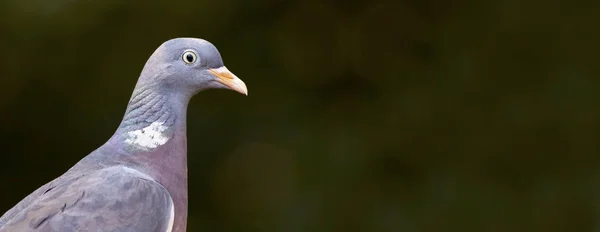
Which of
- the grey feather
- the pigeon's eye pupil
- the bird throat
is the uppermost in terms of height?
the pigeon's eye pupil

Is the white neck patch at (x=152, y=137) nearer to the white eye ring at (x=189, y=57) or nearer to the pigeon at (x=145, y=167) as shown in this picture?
the pigeon at (x=145, y=167)

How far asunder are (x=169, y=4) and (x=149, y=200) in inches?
87.6

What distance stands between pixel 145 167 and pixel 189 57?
280 mm

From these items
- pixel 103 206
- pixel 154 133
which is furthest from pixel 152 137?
pixel 103 206

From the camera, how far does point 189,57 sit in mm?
2256

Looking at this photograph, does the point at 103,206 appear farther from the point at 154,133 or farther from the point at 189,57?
the point at 189,57

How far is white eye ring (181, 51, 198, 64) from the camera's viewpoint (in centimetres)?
225

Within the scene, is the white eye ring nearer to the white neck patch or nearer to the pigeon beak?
the pigeon beak

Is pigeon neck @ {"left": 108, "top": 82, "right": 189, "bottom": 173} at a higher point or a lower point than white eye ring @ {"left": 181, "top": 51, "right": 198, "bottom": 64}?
lower

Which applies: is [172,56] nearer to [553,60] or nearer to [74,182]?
[74,182]

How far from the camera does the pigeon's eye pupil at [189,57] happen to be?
7.37 feet

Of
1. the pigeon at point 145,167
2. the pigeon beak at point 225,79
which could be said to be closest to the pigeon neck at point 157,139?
the pigeon at point 145,167

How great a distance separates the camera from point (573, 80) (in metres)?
4.52

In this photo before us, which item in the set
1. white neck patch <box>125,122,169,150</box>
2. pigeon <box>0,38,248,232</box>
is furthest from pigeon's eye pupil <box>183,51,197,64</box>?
white neck patch <box>125,122,169,150</box>
